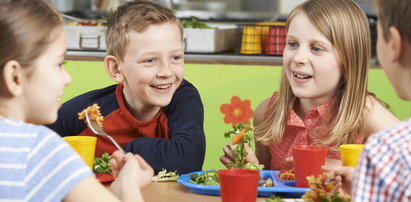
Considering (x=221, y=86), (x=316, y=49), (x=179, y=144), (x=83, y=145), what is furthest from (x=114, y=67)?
(x=221, y=86)

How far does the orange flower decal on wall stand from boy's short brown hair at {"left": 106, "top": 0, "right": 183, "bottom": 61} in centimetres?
123

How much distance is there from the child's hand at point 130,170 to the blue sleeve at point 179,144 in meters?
0.31

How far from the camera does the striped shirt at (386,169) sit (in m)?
0.96

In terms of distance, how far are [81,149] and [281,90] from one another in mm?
722

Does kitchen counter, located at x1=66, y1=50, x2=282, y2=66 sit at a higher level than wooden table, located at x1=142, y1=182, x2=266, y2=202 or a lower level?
higher

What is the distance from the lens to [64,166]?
1.06 m

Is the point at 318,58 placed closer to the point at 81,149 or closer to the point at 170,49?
the point at 170,49

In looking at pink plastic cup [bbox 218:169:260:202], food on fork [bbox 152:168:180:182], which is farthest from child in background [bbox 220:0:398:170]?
pink plastic cup [bbox 218:169:260:202]

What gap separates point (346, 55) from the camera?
1.84 metres

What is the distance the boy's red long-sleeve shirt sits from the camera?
5.63 ft

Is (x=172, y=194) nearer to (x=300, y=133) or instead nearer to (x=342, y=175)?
(x=342, y=175)

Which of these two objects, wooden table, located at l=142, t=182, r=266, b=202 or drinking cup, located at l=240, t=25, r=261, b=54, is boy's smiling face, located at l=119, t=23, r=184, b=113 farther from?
drinking cup, located at l=240, t=25, r=261, b=54

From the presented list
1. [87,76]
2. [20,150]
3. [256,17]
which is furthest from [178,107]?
[256,17]

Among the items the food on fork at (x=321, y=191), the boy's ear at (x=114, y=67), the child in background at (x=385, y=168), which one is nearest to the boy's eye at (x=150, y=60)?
the boy's ear at (x=114, y=67)
